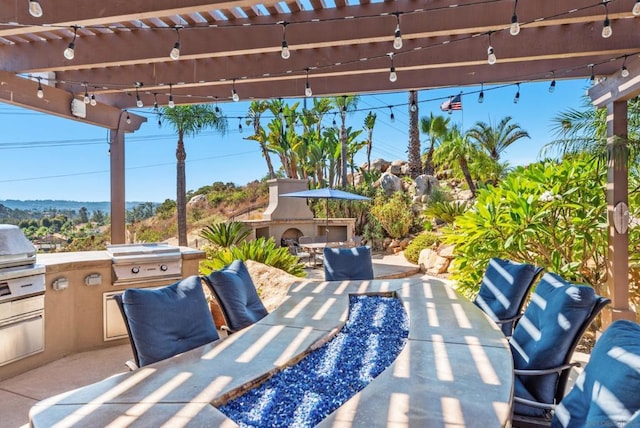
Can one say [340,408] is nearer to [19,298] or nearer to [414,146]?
[19,298]

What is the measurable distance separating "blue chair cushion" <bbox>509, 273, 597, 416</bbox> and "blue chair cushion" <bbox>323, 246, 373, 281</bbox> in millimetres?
2110

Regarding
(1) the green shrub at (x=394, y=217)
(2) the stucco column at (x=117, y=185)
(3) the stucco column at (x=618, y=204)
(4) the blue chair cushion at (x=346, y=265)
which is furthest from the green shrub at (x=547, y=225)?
(1) the green shrub at (x=394, y=217)

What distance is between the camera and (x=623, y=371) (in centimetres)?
119

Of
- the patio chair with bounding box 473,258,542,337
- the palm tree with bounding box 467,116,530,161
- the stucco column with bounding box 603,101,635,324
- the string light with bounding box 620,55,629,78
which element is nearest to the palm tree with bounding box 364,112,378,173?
the palm tree with bounding box 467,116,530,161

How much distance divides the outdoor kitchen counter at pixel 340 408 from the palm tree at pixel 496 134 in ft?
49.7

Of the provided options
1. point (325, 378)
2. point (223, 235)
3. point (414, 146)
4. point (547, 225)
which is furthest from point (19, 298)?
point (414, 146)

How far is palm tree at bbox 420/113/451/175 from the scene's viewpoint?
55.5 feet

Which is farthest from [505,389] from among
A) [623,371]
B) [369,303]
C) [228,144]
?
[228,144]

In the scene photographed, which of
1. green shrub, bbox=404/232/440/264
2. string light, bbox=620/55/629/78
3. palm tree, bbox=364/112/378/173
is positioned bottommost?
green shrub, bbox=404/232/440/264

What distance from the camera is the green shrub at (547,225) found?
13.6ft

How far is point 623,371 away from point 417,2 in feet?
9.75

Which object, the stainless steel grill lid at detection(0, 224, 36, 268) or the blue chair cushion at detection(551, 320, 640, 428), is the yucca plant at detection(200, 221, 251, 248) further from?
the blue chair cushion at detection(551, 320, 640, 428)

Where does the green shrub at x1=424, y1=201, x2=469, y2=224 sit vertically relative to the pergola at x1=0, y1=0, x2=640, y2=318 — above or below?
below

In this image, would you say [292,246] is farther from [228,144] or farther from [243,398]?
[228,144]
